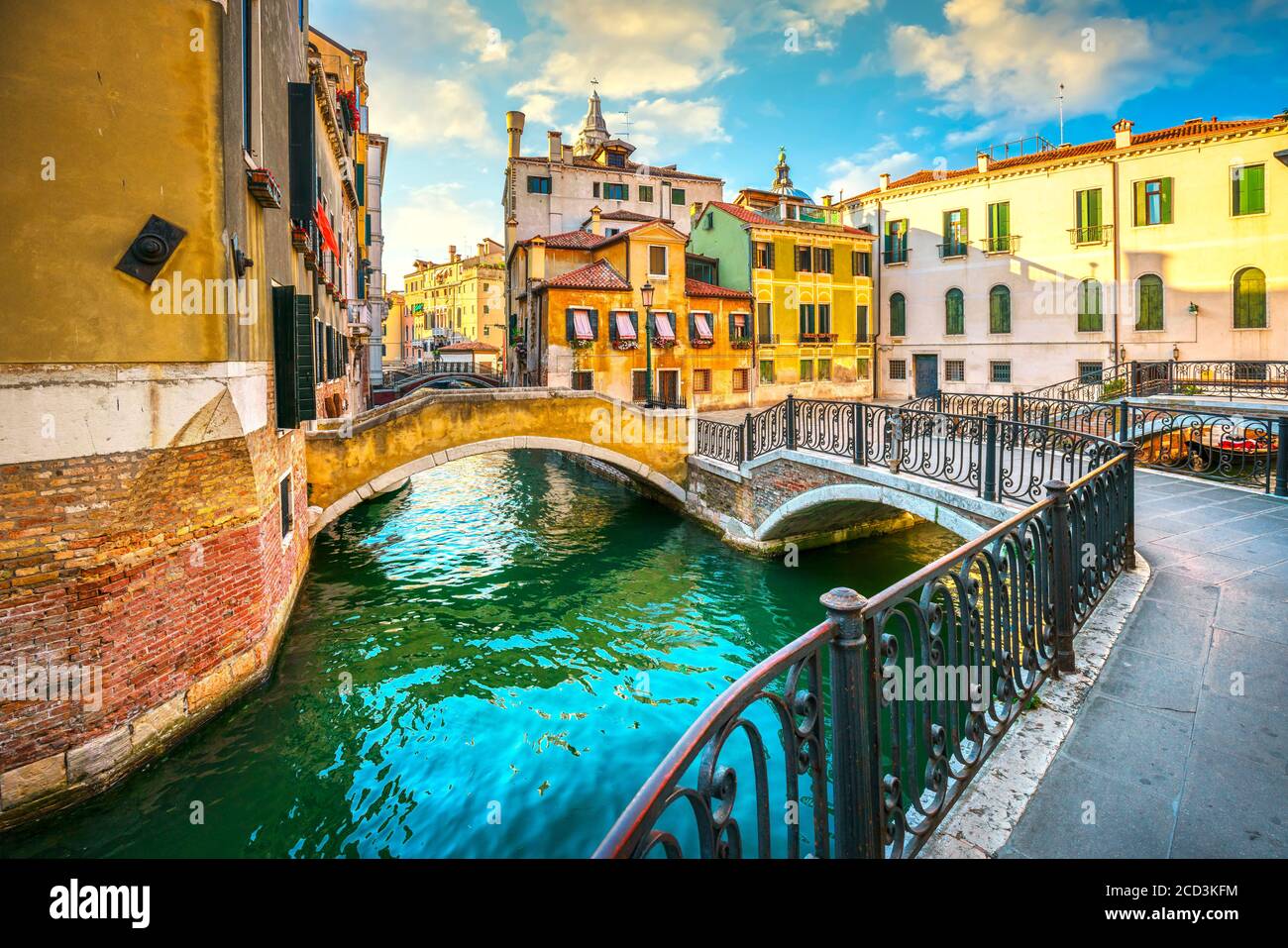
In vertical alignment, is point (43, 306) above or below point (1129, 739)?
above

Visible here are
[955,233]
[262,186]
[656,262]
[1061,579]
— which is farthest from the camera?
[955,233]

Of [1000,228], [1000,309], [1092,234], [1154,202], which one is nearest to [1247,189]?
[1154,202]

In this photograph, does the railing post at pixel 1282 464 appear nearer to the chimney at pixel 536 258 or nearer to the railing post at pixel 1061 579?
the railing post at pixel 1061 579

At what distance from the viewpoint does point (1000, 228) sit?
2698 cm

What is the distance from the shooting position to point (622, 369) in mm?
26812

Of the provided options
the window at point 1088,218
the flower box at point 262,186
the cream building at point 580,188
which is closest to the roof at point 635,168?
the cream building at point 580,188

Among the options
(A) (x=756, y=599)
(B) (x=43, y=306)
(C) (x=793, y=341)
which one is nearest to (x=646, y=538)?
(A) (x=756, y=599)

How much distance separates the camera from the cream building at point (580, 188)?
3459 centimetres

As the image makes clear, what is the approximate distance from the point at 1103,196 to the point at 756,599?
22242 mm

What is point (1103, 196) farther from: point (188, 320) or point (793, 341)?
point (188, 320)

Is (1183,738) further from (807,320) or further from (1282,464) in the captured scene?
(807,320)

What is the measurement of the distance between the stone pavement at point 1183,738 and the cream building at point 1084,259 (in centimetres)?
2151

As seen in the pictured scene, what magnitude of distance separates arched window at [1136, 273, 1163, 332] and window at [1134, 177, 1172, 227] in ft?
6.08

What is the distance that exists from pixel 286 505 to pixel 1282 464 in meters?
13.5
